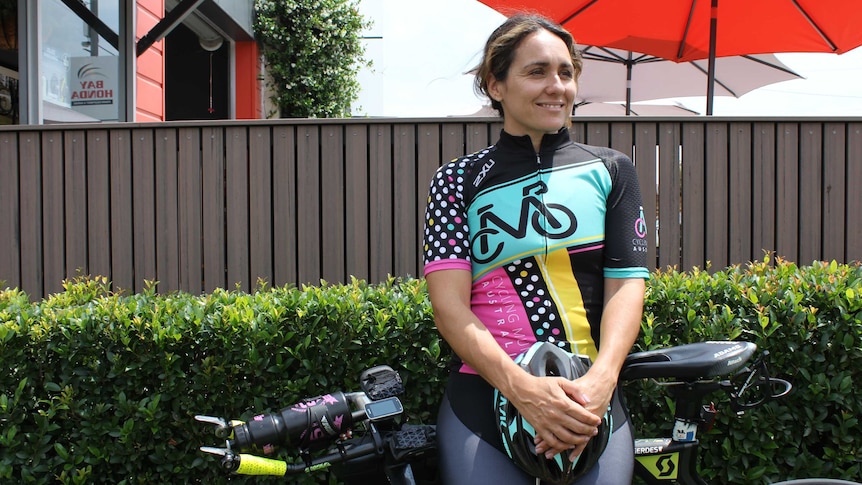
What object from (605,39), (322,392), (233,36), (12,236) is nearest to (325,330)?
(322,392)

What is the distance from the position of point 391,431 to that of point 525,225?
622 mm

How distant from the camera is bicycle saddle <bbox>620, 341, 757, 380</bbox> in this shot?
1.56 meters

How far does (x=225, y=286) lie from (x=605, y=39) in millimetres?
4051

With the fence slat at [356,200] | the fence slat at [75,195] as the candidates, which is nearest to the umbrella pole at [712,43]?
the fence slat at [356,200]

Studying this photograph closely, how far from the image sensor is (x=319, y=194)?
417 cm

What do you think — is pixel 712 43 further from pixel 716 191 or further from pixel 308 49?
pixel 308 49

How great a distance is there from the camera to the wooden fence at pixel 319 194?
13.3 feet

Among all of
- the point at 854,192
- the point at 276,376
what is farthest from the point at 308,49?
the point at 276,376

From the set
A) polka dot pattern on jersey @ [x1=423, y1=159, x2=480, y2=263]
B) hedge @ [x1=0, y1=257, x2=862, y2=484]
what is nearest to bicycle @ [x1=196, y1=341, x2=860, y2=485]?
polka dot pattern on jersey @ [x1=423, y1=159, x2=480, y2=263]

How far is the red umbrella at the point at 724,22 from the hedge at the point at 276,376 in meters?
3.53

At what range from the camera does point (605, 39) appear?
5.96m

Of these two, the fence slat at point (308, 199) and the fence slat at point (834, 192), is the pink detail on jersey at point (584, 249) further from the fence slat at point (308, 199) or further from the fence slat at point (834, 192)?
the fence slat at point (834, 192)

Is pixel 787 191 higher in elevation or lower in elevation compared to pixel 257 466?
higher

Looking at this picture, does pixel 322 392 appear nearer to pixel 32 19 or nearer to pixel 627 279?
pixel 627 279
